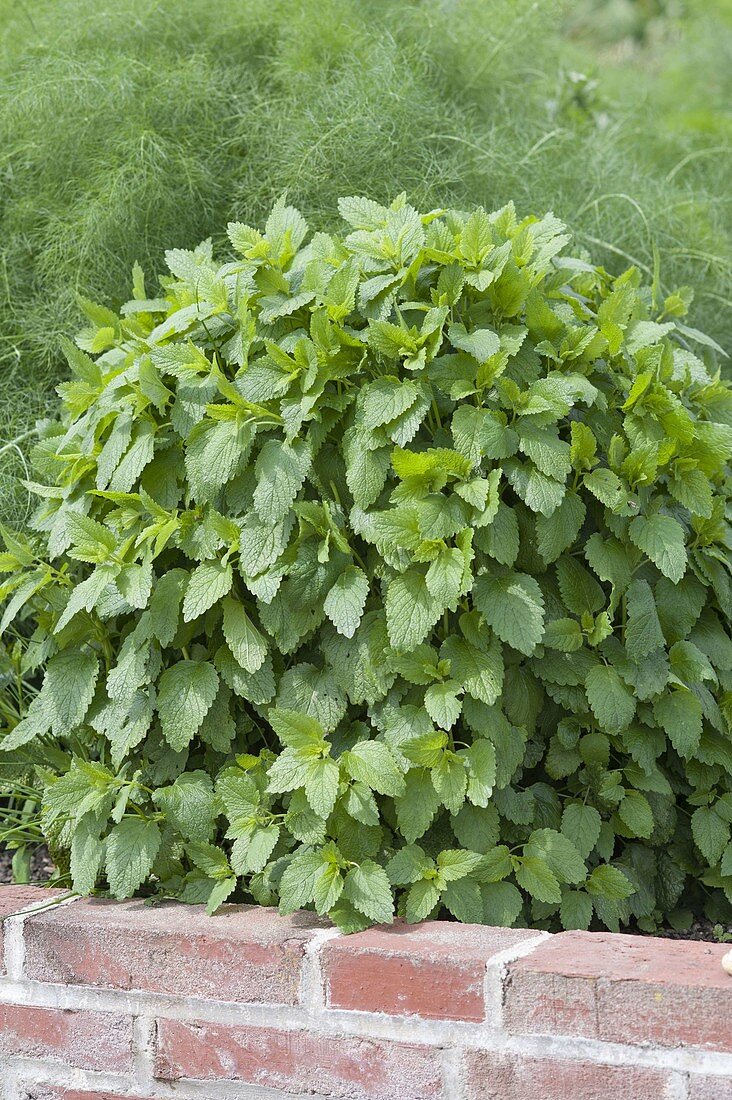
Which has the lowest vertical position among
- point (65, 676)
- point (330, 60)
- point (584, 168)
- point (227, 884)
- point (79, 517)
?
point (227, 884)

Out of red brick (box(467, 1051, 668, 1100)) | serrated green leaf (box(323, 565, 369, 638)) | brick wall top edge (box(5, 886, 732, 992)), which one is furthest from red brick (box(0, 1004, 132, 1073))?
serrated green leaf (box(323, 565, 369, 638))

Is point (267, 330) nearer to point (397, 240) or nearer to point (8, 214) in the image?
A: point (397, 240)

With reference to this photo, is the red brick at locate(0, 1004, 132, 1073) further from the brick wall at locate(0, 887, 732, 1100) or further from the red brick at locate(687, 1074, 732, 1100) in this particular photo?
the red brick at locate(687, 1074, 732, 1100)

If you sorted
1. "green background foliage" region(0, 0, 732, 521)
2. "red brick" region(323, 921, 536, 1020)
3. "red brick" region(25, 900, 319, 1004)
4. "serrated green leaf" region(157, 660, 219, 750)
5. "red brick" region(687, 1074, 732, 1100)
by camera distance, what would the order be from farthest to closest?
"green background foliage" region(0, 0, 732, 521) < "serrated green leaf" region(157, 660, 219, 750) < "red brick" region(25, 900, 319, 1004) < "red brick" region(323, 921, 536, 1020) < "red brick" region(687, 1074, 732, 1100)

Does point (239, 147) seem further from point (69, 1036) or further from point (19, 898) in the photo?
point (69, 1036)

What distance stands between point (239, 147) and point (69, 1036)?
1.89 m

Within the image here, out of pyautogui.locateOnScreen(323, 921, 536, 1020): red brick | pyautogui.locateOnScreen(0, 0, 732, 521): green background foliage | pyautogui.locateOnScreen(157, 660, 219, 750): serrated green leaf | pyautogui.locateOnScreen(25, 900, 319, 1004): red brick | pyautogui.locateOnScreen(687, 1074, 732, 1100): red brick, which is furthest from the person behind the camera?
pyautogui.locateOnScreen(0, 0, 732, 521): green background foliage

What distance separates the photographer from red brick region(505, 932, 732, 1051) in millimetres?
1293

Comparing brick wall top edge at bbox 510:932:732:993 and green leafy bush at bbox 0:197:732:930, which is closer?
brick wall top edge at bbox 510:932:732:993

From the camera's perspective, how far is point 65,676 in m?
1.78

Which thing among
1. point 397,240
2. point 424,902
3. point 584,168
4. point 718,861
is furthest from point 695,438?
point 584,168

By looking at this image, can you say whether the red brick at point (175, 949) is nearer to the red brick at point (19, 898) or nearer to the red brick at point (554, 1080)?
the red brick at point (19, 898)

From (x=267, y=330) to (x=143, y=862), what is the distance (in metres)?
0.82

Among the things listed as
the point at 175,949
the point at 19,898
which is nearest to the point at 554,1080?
the point at 175,949
